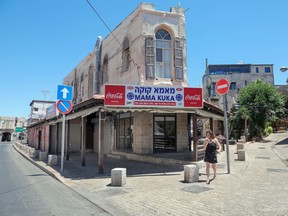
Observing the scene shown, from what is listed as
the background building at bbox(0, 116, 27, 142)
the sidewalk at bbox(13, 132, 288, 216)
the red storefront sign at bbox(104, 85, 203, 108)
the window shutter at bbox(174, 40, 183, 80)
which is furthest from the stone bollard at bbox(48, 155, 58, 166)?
the background building at bbox(0, 116, 27, 142)

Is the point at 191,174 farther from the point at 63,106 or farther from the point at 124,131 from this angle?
the point at 124,131

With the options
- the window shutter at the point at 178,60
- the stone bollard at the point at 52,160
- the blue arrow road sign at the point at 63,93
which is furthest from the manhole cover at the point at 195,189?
the window shutter at the point at 178,60

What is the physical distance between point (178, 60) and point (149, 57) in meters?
1.93

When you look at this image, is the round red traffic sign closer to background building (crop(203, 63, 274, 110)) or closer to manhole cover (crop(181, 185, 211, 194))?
manhole cover (crop(181, 185, 211, 194))

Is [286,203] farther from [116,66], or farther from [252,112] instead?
[252,112]

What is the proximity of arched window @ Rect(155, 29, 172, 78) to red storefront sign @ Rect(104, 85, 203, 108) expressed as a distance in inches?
193

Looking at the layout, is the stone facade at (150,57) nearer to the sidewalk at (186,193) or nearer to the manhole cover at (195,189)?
the sidewalk at (186,193)

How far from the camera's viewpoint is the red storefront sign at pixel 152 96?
422 inches

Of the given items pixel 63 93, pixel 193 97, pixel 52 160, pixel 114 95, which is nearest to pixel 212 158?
pixel 193 97

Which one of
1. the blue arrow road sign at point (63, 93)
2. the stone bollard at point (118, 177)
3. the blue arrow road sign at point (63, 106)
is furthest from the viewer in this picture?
the blue arrow road sign at point (63, 106)

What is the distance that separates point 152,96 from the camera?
11.3 meters

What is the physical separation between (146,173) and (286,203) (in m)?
5.98

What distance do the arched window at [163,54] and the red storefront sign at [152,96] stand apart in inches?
193

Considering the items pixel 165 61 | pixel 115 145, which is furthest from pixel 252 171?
pixel 115 145
